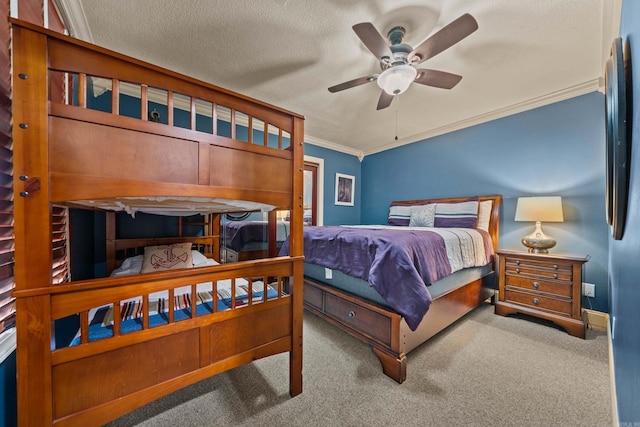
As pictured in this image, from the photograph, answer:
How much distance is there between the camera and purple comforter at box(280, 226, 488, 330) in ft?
4.91

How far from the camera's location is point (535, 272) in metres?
2.31

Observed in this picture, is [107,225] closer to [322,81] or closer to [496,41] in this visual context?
[322,81]

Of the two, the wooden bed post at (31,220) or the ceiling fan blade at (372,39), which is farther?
the ceiling fan blade at (372,39)

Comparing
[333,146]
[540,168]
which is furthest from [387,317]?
[333,146]

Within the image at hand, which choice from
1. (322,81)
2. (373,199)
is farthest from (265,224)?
(373,199)

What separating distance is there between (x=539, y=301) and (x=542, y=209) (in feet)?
3.00

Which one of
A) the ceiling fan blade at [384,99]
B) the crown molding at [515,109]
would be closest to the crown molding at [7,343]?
the ceiling fan blade at [384,99]

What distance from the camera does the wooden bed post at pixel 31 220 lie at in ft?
2.30

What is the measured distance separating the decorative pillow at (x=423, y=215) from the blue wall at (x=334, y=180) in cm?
145

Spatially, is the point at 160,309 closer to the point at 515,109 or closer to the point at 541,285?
the point at 541,285

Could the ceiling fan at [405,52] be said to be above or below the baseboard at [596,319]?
above

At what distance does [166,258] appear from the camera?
7.07 feet

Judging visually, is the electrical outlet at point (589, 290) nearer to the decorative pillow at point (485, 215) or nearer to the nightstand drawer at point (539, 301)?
the nightstand drawer at point (539, 301)

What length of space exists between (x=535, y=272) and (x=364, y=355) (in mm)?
1940
